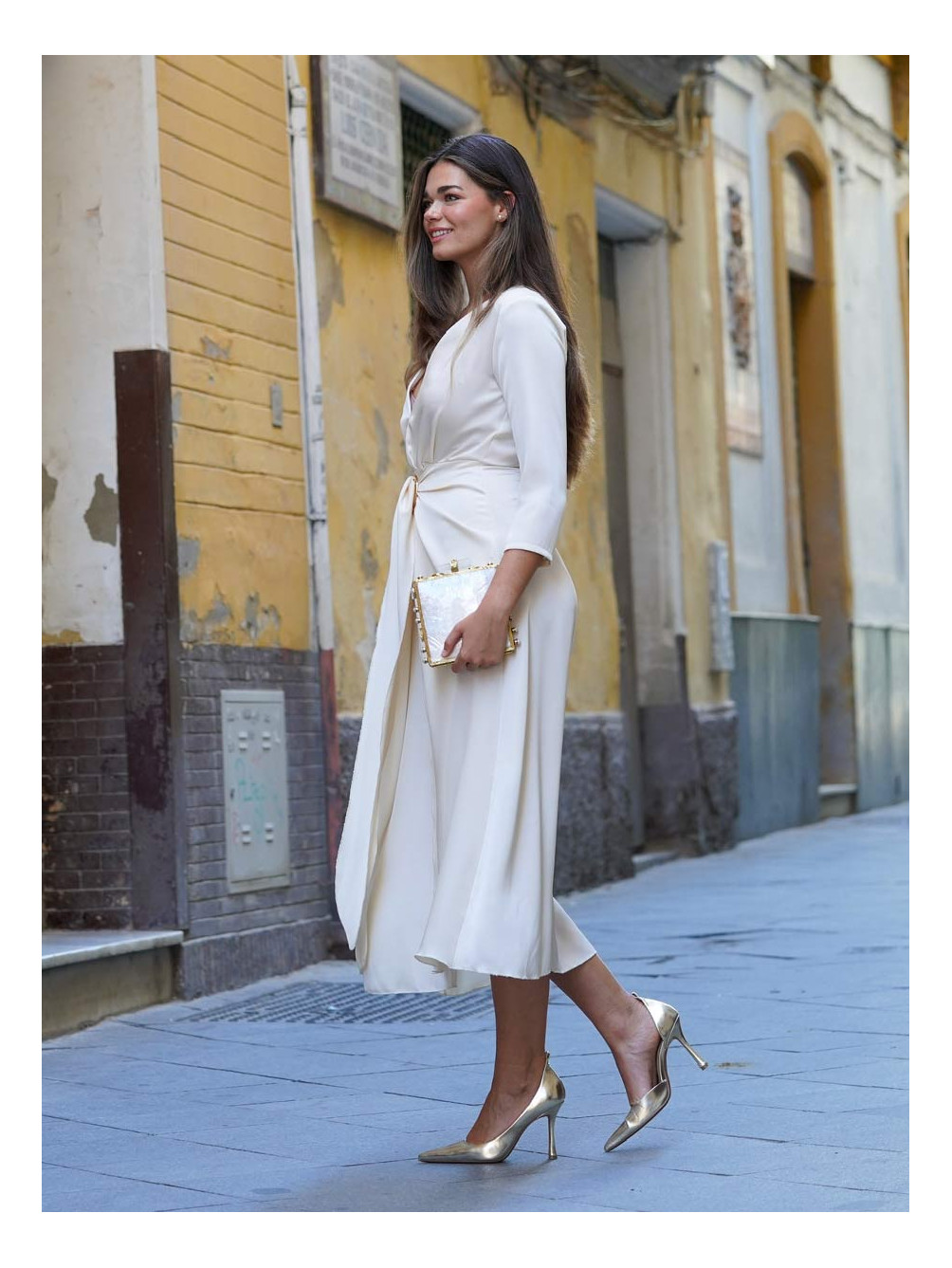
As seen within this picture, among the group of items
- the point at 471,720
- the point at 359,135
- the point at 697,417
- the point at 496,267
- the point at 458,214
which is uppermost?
the point at 359,135

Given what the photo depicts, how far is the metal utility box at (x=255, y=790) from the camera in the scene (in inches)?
264

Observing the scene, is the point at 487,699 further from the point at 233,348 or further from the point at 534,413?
the point at 233,348

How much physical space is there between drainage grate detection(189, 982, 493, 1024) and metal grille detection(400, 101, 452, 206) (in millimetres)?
3906

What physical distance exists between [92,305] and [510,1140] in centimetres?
358

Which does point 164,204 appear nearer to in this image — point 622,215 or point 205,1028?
point 205,1028

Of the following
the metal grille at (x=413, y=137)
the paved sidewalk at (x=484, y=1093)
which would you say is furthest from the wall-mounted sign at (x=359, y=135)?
the paved sidewalk at (x=484, y=1093)

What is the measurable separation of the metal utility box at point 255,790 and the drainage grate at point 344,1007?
0.45m

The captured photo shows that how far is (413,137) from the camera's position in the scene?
9.19 metres

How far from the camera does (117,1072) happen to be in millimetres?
5191

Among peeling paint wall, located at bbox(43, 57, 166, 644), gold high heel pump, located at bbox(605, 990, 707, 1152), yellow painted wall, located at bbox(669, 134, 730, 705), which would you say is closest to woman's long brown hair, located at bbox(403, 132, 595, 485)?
gold high heel pump, located at bbox(605, 990, 707, 1152)

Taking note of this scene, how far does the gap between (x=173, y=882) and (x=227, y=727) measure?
584 mm

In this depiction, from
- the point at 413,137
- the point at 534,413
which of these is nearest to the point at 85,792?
the point at 534,413

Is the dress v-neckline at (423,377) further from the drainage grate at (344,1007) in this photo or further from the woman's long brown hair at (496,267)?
the drainage grate at (344,1007)
